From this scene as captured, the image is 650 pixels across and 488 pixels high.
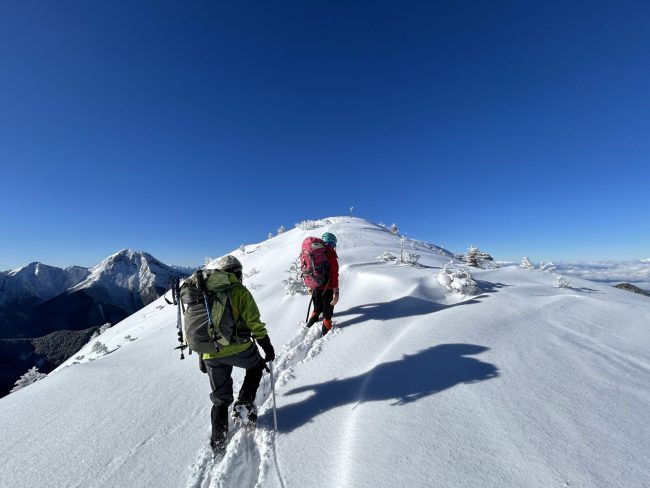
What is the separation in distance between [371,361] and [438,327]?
191 cm

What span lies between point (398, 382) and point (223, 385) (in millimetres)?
2784

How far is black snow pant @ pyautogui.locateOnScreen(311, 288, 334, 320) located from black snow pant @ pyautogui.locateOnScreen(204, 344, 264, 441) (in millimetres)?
3219

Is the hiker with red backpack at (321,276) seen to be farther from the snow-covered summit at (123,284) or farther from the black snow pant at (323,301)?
the snow-covered summit at (123,284)

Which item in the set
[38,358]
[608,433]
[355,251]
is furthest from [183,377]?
[38,358]

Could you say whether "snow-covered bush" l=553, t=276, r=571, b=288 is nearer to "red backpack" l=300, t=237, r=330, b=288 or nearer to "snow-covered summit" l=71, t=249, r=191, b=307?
"red backpack" l=300, t=237, r=330, b=288

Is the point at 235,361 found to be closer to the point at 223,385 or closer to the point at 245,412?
the point at 223,385

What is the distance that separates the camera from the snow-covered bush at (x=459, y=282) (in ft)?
28.4

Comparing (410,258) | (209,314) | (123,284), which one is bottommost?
(209,314)

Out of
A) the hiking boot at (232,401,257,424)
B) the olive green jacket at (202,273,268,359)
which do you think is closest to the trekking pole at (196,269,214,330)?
the olive green jacket at (202,273,268,359)

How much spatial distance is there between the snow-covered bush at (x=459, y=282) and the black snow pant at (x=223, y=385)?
665 centimetres

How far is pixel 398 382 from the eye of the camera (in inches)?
191

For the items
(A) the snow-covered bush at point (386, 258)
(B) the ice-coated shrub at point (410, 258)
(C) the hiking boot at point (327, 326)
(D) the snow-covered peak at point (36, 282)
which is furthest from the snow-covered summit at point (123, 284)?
(C) the hiking boot at point (327, 326)

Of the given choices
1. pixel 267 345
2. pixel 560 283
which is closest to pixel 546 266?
pixel 560 283

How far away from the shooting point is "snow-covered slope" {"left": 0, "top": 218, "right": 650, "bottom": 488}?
3207 millimetres
